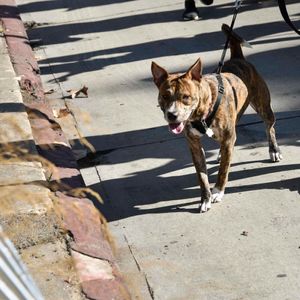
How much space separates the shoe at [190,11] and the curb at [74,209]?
3.15 metres

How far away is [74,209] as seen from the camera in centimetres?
514

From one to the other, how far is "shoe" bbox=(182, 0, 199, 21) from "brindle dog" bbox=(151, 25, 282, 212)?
17.5 ft

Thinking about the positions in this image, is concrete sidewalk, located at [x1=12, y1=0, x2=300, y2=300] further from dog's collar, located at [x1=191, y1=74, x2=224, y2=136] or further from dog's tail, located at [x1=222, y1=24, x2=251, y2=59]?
→ dog's tail, located at [x1=222, y1=24, x2=251, y2=59]

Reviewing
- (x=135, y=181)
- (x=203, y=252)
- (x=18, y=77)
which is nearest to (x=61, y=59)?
(x=18, y=77)

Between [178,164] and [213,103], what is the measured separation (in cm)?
119

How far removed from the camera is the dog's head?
503cm

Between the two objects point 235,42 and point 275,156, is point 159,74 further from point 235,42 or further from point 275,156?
point 275,156

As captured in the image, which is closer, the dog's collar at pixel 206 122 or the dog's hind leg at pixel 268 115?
the dog's collar at pixel 206 122

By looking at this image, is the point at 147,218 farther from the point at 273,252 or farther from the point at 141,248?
the point at 273,252

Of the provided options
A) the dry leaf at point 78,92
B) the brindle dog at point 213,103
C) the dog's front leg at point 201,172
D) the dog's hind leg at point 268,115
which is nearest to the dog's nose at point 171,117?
the brindle dog at point 213,103

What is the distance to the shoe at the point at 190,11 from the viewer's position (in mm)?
11398

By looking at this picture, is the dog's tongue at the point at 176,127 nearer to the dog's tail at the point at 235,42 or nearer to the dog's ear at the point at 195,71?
the dog's ear at the point at 195,71

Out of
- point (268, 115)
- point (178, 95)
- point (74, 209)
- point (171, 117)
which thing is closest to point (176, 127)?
point (171, 117)

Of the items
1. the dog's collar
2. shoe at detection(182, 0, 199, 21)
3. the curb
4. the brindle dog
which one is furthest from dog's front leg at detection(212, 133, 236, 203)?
shoe at detection(182, 0, 199, 21)
